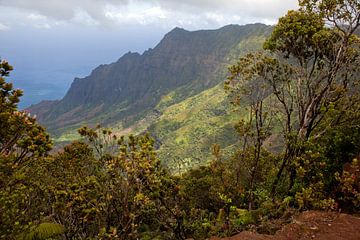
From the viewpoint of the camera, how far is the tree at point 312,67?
19.5m

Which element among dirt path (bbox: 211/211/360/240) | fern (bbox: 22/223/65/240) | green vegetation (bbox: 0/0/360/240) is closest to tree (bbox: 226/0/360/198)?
green vegetation (bbox: 0/0/360/240)

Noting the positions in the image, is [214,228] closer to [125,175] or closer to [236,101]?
[125,175]

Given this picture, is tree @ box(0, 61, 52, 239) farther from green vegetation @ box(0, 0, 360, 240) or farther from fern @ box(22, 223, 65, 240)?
fern @ box(22, 223, 65, 240)

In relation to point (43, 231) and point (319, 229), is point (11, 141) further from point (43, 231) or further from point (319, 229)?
point (319, 229)

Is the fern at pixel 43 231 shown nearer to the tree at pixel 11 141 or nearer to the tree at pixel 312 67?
the tree at pixel 11 141

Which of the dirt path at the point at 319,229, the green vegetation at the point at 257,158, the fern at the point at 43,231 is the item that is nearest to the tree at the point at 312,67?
the green vegetation at the point at 257,158

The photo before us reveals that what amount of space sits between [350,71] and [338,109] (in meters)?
2.31

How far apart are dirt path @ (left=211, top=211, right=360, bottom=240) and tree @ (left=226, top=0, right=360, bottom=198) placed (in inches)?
177

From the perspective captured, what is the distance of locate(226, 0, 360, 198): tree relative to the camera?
19.5m

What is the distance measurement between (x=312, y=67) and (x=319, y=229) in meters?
9.67

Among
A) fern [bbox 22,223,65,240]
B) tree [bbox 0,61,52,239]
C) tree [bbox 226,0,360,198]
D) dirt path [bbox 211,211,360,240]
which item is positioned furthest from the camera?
tree [bbox 226,0,360,198]

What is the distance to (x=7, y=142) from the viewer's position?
1126cm

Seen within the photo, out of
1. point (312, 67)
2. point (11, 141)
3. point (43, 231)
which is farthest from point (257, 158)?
point (11, 141)

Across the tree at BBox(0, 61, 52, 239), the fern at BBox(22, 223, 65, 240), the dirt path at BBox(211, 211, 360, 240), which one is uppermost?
the tree at BBox(0, 61, 52, 239)
